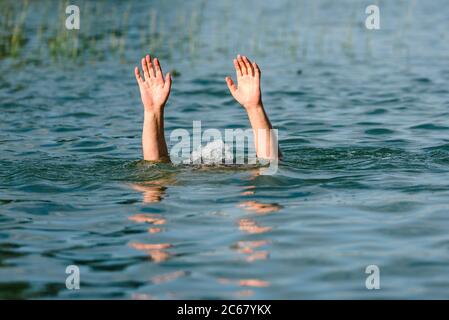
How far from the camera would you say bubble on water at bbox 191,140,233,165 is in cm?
948

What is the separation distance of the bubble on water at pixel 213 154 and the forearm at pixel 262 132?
0.68m

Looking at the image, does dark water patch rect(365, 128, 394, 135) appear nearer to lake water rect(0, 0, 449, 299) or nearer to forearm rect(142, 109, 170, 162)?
lake water rect(0, 0, 449, 299)

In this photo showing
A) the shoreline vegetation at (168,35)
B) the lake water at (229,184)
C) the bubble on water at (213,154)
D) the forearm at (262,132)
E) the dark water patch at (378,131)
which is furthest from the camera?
the shoreline vegetation at (168,35)

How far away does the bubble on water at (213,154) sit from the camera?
9.48 metres

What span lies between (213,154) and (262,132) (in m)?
1.27

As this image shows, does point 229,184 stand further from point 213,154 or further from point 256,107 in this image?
point 213,154

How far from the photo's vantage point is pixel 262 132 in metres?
8.73

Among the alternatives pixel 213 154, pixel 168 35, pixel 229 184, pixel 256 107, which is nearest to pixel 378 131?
pixel 213 154

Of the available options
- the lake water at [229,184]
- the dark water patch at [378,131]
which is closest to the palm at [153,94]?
the lake water at [229,184]

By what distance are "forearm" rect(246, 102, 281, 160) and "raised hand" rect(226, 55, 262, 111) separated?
2.3 inches

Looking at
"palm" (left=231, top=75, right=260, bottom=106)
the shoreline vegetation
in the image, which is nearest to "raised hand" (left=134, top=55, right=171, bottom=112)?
"palm" (left=231, top=75, right=260, bottom=106)

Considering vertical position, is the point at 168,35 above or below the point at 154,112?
above

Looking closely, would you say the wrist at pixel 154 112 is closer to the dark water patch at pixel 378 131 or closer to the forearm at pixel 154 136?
the forearm at pixel 154 136
